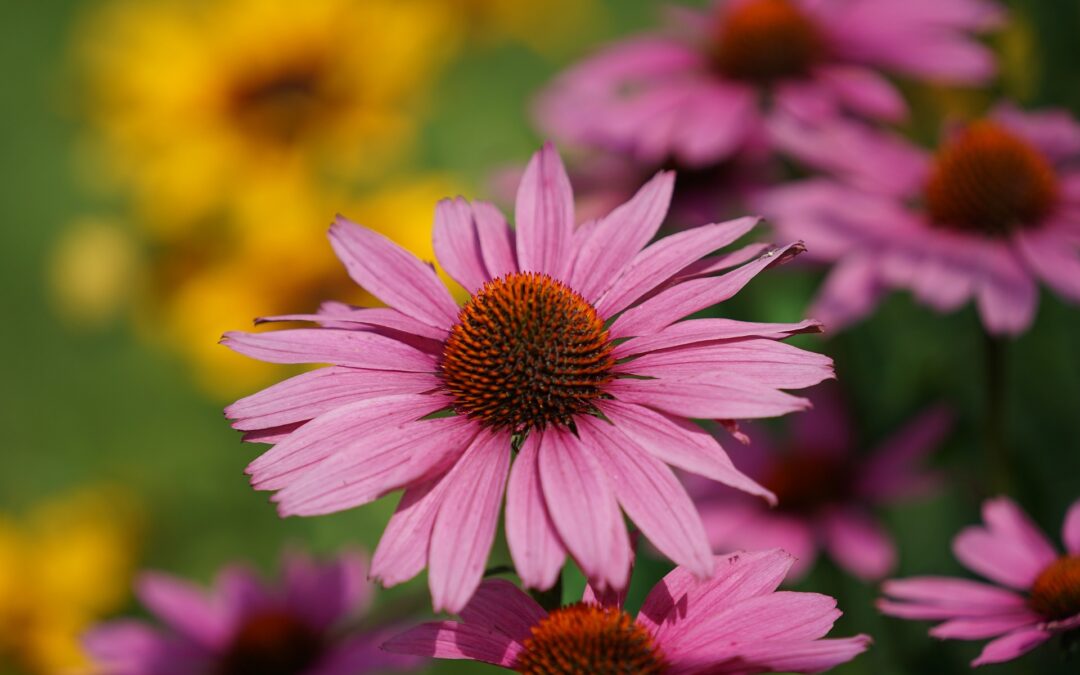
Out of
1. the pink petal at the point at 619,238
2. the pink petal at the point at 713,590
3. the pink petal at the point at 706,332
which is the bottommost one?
the pink petal at the point at 713,590

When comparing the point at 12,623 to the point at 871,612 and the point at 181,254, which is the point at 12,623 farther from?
the point at 871,612

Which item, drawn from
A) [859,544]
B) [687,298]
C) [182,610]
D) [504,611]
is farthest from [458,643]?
[859,544]

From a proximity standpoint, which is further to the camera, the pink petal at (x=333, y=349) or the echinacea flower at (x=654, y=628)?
the pink petal at (x=333, y=349)

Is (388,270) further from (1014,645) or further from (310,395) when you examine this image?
(1014,645)

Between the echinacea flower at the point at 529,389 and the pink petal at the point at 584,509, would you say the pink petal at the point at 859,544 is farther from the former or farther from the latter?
the pink petal at the point at 584,509

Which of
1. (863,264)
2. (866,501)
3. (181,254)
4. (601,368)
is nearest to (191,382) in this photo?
(181,254)

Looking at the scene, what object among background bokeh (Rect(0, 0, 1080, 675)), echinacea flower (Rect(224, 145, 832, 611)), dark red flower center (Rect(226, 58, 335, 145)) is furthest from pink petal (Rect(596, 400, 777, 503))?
dark red flower center (Rect(226, 58, 335, 145))

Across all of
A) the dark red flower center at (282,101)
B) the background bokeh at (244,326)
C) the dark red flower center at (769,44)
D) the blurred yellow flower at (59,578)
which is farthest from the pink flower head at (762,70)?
the blurred yellow flower at (59,578)
